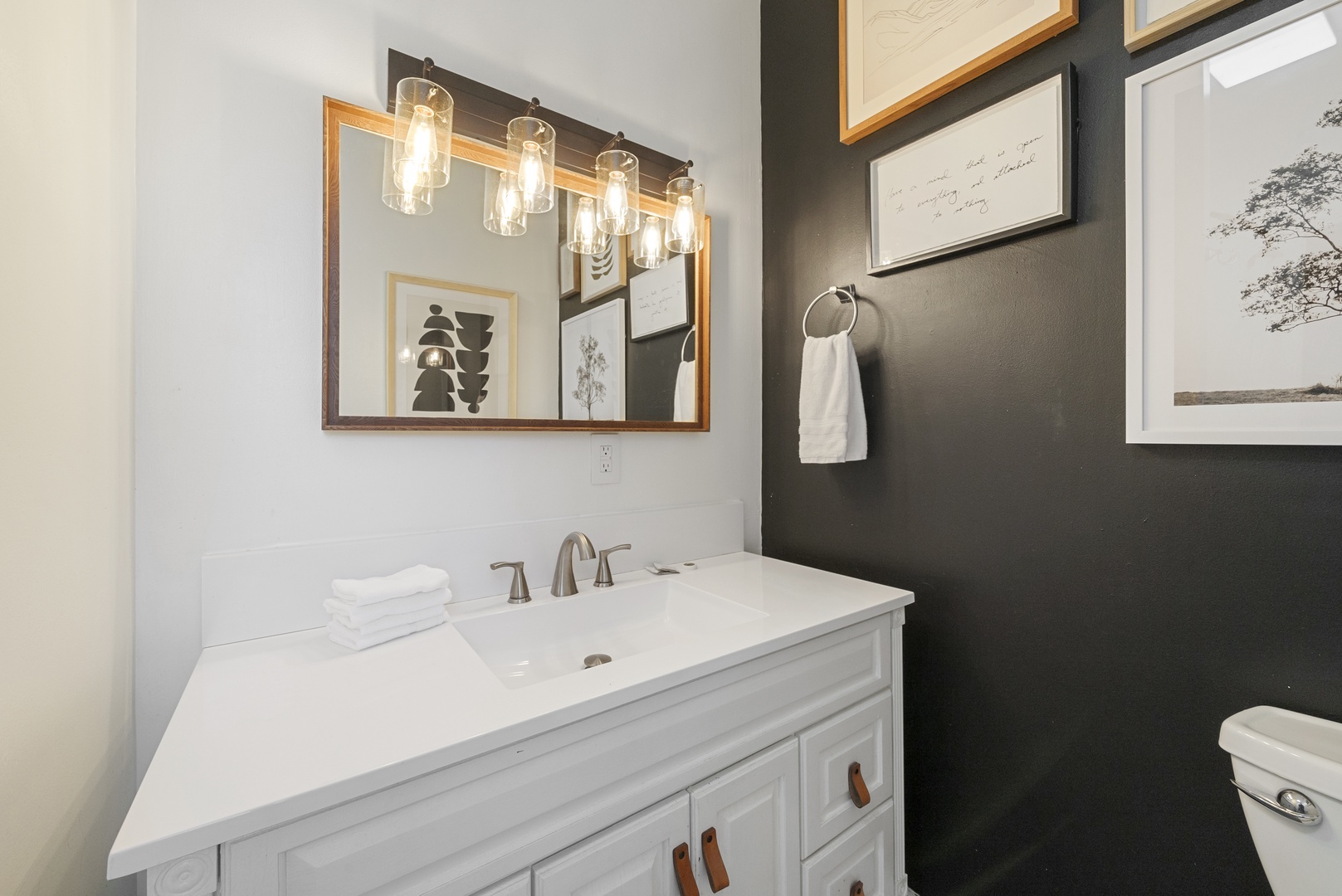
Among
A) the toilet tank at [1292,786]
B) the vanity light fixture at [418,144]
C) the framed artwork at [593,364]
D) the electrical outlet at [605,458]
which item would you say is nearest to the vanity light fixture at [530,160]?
the vanity light fixture at [418,144]

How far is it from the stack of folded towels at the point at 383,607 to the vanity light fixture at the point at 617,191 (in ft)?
2.93

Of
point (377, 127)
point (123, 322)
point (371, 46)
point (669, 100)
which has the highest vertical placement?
point (669, 100)

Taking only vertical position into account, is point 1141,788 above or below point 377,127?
below

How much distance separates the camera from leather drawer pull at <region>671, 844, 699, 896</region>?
81 cm

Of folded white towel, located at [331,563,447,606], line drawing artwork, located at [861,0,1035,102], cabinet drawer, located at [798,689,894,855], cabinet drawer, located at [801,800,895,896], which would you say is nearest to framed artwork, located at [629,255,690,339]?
line drawing artwork, located at [861,0,1035,102]

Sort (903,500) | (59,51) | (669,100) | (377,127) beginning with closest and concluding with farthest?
1. (59,51)
2. (377,127)
3. (903,500)
4. (669,100)

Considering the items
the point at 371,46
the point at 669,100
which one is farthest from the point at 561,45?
the point at 371,46

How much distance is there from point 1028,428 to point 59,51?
5.25 feet

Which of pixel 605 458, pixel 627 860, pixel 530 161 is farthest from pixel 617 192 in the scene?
pixel 627 860

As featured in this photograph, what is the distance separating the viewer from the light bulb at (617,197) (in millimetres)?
1295

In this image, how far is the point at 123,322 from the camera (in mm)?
861

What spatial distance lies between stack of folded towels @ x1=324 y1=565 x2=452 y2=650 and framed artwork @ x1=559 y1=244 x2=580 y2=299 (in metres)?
0.70

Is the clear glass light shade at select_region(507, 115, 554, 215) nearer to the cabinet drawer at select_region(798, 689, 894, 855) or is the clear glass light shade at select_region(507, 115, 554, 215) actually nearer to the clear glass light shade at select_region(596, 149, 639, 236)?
the clear glass light shade at select_region(596, 149, 639, 236)

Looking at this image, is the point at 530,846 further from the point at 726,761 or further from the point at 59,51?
the point at 59,51
